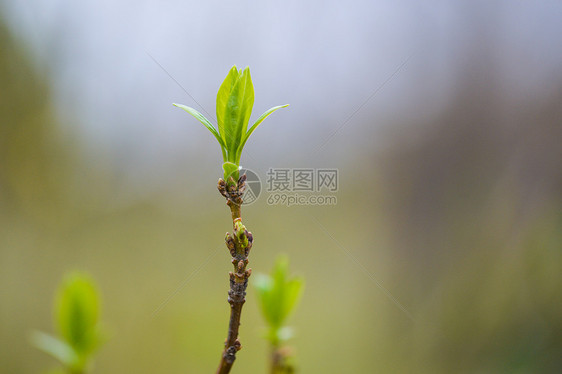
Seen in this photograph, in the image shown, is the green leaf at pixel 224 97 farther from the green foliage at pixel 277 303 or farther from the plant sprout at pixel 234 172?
the green foliage at pixel 277 303

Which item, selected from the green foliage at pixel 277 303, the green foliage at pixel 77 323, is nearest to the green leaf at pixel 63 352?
the green foliage at pixel 77 323

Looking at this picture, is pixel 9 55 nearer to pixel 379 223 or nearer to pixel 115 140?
pixel 115 140

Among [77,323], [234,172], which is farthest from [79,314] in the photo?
[234,172]

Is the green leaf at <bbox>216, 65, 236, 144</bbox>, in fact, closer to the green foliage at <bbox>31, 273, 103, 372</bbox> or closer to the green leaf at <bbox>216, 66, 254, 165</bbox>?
the green leaf at <bbox>216, 66, 254, 165</bbox>

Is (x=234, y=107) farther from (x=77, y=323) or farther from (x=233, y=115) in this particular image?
(x=77, y=323)

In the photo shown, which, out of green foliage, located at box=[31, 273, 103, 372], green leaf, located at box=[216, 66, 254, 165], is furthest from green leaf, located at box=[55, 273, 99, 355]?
green leaf, located at box=[216, 66, 254, 165]

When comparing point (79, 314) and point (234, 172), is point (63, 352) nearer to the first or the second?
point (79, 314)

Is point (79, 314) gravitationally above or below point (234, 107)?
below
